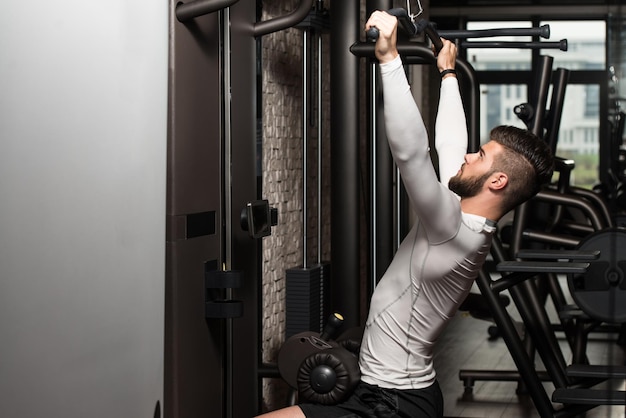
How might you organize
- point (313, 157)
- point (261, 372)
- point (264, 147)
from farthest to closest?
point (313, 157), point (264, 147), point (261, 372)

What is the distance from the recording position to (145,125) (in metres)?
2.00

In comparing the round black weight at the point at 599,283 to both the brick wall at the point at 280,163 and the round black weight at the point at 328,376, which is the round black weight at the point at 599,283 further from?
the round black weight at the point at 328,376

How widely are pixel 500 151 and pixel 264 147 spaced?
1235mm

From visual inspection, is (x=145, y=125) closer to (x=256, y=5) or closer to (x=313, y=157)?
(x=256, y=5)

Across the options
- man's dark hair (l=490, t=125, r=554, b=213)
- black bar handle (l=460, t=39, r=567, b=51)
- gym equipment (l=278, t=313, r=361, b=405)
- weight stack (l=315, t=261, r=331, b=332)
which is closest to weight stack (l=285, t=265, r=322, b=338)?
weight stack (l=315, t=261, r=331, b=332)

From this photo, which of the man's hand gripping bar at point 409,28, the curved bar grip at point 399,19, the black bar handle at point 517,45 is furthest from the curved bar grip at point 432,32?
the black bar handle at point 517,45

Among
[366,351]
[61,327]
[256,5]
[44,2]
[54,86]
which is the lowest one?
[366,351]

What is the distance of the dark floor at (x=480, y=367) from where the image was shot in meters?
4.58

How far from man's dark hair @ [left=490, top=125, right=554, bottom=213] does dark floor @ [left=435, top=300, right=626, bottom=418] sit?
1452 mm

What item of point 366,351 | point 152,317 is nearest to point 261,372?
point 366,351

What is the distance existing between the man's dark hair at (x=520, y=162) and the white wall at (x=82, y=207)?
84 cm

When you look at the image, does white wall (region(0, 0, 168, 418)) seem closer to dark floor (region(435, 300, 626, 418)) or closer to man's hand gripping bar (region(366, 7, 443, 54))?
man's hand gripping bar (region(366, 7, 443, 54))

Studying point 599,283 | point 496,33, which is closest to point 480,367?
point 599,283

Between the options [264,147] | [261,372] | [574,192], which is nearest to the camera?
[261,372]
